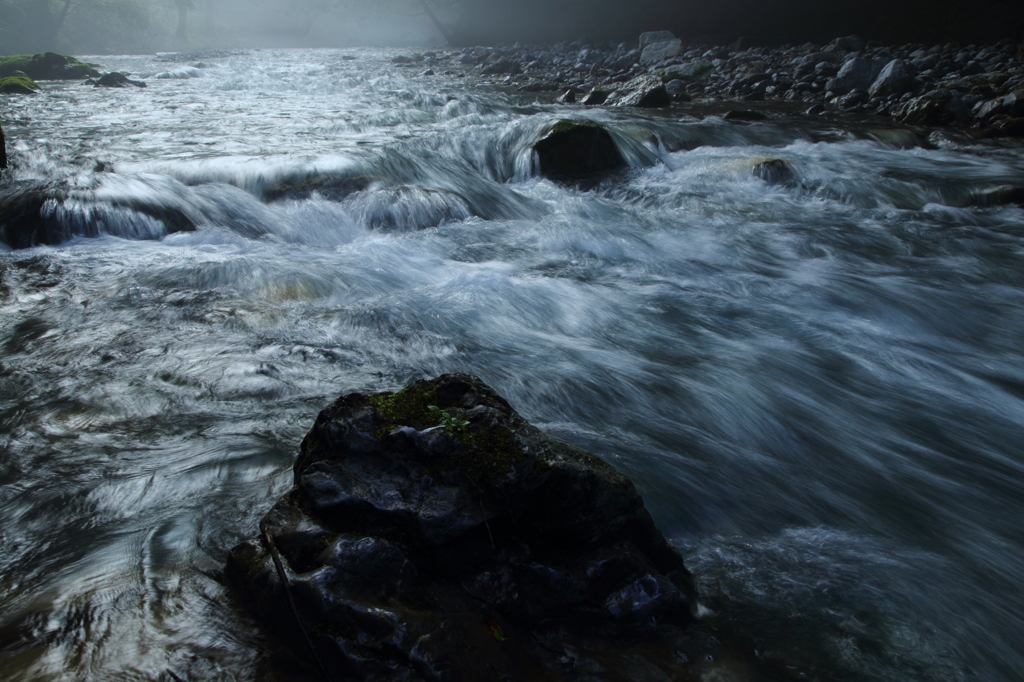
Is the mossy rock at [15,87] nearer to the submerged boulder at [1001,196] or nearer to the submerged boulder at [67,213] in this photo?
the submerged boulder at [67,213]

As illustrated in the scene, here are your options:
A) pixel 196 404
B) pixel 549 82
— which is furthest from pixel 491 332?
pixel 549 82

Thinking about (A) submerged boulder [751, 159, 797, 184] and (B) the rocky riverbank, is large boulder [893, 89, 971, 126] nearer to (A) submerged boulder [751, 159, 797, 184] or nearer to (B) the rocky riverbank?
(B) the rocky riverbank

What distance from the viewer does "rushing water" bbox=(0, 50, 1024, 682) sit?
224 centimetres

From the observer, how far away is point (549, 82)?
19609 millimetres

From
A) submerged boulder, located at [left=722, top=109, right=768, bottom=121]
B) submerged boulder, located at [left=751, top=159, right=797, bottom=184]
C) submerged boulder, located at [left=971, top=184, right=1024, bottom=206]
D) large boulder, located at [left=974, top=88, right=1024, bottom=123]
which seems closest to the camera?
submerged boulder, located at [left=971, top=184, right=1024, bottom=206]

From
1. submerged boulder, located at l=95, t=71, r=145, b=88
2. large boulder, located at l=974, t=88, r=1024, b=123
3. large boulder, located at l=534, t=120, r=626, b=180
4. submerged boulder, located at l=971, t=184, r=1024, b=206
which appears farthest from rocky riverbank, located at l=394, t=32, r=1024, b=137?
submerged boulder, located at l=95, t=71, r=145, b=88

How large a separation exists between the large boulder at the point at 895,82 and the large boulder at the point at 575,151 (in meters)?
8.16

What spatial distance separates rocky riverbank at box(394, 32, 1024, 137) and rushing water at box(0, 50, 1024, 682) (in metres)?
3.24

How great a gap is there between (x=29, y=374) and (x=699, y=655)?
372 cm

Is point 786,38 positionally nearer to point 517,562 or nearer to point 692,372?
point 692,372

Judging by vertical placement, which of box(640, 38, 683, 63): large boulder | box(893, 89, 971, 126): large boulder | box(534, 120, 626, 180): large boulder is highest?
box(640, 38, 683, 63): large boulder

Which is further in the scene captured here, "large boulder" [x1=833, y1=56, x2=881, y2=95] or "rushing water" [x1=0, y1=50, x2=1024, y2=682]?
Result: "large boulder" [x1=833, y1=56, x2=881, y2=95]

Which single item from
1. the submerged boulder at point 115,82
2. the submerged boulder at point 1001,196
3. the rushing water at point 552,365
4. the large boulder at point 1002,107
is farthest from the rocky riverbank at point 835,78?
Answer: the submerged boulder at point 115,82

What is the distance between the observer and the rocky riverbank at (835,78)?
39.1 ft
